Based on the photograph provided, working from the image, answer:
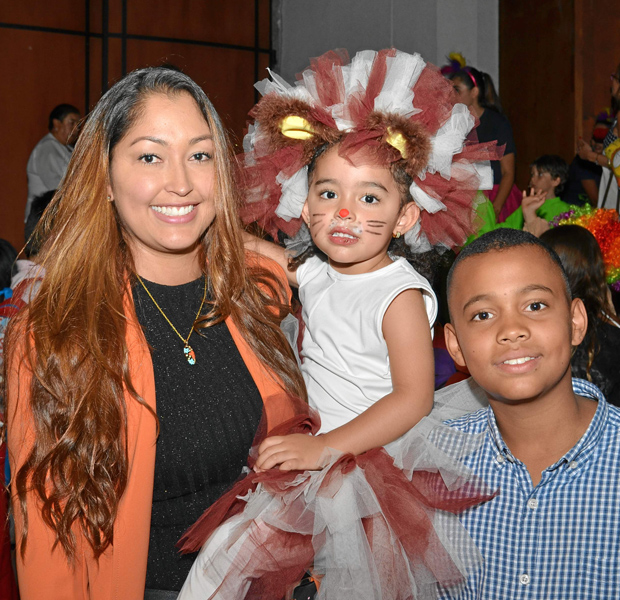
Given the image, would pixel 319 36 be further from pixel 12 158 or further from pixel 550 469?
pixel 550 469

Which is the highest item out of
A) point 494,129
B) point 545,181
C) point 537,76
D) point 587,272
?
point 537,76

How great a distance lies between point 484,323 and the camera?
5.48 feet

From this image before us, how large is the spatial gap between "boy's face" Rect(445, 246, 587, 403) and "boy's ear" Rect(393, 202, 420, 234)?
0.29 meters

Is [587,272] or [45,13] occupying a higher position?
[45,13]

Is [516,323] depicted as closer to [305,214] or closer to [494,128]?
[305,214]

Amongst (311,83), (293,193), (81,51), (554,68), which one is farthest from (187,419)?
(81,51)

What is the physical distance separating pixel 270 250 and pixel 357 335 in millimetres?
495

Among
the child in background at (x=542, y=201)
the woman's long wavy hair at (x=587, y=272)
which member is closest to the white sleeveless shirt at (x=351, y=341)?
the woman's long wavy hair at (x=587, y=272)

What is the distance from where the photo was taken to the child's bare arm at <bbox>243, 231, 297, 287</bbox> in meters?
2.19

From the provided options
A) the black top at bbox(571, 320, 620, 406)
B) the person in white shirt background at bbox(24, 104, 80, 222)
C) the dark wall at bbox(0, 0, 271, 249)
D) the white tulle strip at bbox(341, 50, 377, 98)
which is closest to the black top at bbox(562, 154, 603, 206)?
the black top at bbox(571, 320, 620, 406)

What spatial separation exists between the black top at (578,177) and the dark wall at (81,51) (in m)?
3.87

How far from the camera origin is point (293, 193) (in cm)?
208

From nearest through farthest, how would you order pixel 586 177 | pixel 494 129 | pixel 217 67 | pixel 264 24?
pixel 494 129, pixel 586 177, pixel 217 67, pixel 264 24

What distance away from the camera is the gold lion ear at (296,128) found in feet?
6.38
